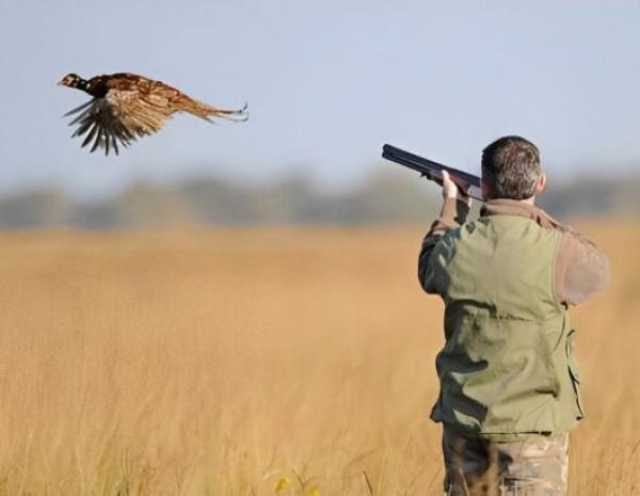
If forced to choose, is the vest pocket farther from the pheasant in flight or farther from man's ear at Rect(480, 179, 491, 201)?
the pheasant in flight

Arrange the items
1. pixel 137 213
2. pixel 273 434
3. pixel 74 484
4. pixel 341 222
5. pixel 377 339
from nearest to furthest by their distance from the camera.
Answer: pixel 74 484 → pixel 273 434 → pixel 377 339 → pixel 341 222 → pixel 137 213

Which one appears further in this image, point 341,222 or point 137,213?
point 137,213

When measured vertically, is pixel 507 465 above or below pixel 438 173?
below

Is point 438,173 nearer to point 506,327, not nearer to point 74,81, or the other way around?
point 506,327

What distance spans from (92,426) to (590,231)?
23090 mm

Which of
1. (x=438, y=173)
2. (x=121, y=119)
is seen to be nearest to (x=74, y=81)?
(x=121, y=119)

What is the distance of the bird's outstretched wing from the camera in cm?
495

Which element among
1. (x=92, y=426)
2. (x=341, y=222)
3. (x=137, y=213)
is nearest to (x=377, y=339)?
(x=92, y=426)

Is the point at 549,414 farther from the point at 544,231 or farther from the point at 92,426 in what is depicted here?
the point at 92,426

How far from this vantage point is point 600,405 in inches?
340

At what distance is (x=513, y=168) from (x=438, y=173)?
400mm

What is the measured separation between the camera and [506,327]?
4.02 m

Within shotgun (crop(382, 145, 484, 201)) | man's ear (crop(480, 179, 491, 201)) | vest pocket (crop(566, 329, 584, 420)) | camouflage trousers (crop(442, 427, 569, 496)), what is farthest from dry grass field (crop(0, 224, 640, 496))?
man's ear (crop(480, 179, 491, 201))

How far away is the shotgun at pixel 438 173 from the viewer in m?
4.30
